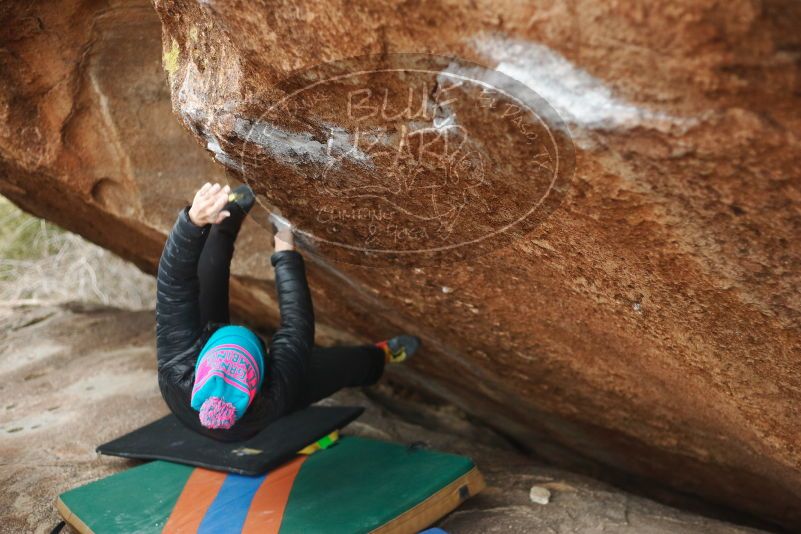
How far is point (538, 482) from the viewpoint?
2.93 metres

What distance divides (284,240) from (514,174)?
1.03 metres

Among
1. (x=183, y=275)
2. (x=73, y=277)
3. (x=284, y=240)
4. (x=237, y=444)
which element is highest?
(x=73, y=277)

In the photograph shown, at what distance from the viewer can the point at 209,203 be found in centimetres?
216

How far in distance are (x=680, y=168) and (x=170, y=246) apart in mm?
1471

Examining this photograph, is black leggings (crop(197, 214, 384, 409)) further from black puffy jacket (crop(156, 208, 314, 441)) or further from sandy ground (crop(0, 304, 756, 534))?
sandy ground (crop(0, 304, 756, 534))

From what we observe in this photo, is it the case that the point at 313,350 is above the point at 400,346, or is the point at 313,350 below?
below

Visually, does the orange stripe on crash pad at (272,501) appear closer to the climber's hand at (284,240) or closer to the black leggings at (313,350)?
the black leggings at (313,350)

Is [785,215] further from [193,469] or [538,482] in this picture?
[193,469]

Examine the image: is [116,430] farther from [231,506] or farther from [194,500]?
[231,506]

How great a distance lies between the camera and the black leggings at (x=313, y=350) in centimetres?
261

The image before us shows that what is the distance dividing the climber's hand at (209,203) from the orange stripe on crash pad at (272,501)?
100 centimetres

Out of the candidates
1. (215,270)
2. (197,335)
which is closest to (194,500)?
(197,335)

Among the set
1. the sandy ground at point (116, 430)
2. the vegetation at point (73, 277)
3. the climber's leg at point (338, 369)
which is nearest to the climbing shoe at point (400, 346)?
the climber's leg at point (338, 369)

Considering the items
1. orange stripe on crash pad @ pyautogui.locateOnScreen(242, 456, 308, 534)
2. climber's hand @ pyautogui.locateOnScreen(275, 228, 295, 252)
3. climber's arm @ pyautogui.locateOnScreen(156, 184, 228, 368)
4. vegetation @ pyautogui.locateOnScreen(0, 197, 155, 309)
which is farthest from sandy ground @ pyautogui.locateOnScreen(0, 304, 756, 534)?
vegetation @ pyautogui.locateOnScreen(0, 197, 155, 309)
